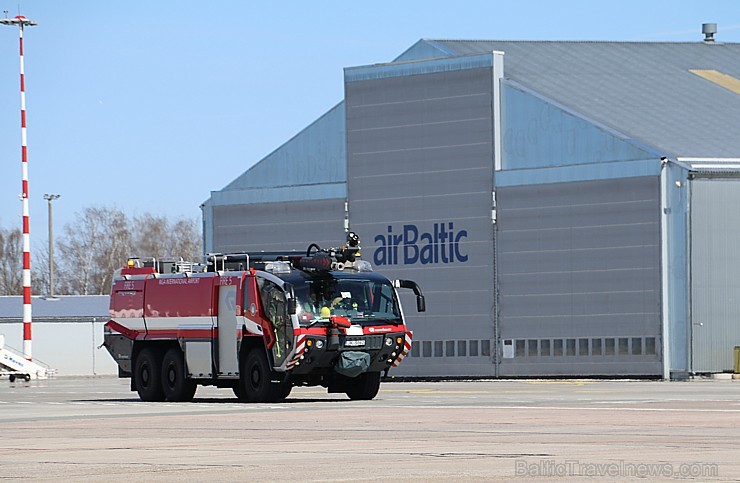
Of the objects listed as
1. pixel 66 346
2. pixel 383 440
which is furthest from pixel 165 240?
pixel 383 440

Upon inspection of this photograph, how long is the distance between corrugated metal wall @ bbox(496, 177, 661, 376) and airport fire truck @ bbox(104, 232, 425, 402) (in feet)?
51.8

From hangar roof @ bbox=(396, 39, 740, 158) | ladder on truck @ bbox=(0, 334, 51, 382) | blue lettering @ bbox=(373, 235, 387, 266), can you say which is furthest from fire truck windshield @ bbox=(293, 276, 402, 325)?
ladder on truck @ bbox=(0, 334, 51, 382)

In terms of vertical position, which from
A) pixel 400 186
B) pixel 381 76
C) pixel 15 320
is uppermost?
pixel 381 76

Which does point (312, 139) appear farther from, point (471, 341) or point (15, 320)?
point (15, 320)

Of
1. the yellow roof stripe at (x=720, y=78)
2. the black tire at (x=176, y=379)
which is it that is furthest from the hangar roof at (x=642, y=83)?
the black tire at (x=176, y=379)

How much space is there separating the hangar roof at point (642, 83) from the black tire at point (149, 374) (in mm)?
19353

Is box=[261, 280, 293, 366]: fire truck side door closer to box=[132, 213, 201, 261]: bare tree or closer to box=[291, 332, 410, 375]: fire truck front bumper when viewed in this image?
box=[291, 332, 410, 375]: fire truck front bumper

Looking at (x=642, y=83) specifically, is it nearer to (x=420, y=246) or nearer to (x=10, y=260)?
(x=420, y=246)

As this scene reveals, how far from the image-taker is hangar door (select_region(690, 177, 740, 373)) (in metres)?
47.9

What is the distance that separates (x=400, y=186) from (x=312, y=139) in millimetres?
5201

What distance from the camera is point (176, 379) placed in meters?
34.7

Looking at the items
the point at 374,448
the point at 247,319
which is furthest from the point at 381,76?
the point at 374,448

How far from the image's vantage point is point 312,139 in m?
59.2

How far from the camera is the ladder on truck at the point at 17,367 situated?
54.5m
